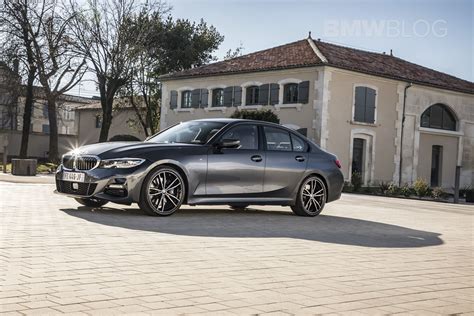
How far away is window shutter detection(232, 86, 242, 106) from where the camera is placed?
39906mm

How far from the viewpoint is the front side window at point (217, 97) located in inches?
1633

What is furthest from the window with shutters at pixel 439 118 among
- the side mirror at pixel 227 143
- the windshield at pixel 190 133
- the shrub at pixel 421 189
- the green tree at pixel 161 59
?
the side mirror at pixel 227 143

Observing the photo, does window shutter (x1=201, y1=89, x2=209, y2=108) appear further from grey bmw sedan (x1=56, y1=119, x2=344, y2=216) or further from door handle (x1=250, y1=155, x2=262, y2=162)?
door handle (x1=250, y1=155, x2=262, y2=162)

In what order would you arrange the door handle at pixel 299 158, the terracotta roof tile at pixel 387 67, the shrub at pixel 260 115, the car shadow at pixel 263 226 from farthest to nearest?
the terracotta roof tile at pixel 387 67 → the shrub at pixel 260 115 → the door handle at pixel 299 158 → the car shadow at pixel 263 226

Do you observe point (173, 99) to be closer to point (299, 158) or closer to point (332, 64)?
point (332, 64)

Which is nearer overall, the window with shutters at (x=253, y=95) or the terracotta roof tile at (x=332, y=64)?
the terracotta roof tile at (x=332, y=64)

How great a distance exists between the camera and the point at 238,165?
432 inches

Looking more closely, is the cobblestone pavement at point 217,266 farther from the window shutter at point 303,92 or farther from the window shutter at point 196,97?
the window shutter at point 196,97

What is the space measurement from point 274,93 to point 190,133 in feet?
88.5

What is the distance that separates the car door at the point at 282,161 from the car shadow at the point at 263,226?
1.67 ft

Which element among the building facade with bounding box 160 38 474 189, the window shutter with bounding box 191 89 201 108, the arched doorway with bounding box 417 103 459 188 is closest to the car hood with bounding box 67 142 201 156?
the building facade with bounding box 160 38 474 189

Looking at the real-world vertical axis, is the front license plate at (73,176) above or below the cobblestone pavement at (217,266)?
above

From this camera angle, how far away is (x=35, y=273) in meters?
5.32

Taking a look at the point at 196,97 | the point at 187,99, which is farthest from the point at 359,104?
the point at 187,99
